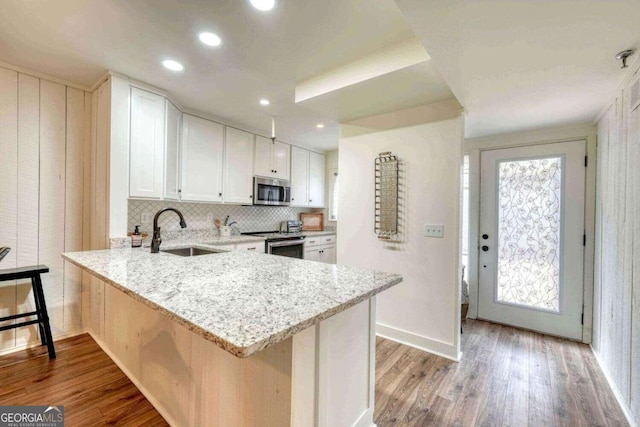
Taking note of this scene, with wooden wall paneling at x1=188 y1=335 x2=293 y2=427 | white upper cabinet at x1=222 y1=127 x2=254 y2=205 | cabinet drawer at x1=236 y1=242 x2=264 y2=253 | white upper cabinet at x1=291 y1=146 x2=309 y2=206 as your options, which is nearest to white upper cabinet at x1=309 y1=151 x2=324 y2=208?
white upper cabinet at x1=291 y1=146 x2=309 y2=206

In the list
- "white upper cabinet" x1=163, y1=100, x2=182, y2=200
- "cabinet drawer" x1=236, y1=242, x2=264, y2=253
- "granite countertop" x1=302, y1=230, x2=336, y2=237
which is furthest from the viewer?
"granite countertop" x1=302, y1=230, x2=336, y2=237

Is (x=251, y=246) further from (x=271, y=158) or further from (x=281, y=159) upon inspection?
(x=281, y=159)

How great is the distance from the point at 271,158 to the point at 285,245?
134 cm

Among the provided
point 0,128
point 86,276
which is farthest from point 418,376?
point 0,128

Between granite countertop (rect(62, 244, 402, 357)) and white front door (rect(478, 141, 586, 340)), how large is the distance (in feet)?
8.05

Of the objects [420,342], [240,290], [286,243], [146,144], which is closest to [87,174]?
[146,144]

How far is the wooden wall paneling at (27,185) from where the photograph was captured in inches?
90.8

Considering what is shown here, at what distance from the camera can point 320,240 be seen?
4.59 metres

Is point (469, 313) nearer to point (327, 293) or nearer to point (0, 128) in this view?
point (327, 293)

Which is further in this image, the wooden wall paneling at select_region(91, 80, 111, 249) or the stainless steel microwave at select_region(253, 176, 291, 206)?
the stainless steel microwave at select_region(253, 176, 291, 206)

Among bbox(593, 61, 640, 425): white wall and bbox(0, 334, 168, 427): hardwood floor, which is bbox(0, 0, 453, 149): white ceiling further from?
bbox(0, 334, 168, 427): hardwood floor

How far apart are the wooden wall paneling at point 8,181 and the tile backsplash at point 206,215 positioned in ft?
2.74

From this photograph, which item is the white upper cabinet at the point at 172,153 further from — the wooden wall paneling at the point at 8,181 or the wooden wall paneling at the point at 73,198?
the wooden wall paneling at the point at 8,181

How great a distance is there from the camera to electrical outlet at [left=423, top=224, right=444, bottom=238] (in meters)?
2.37
